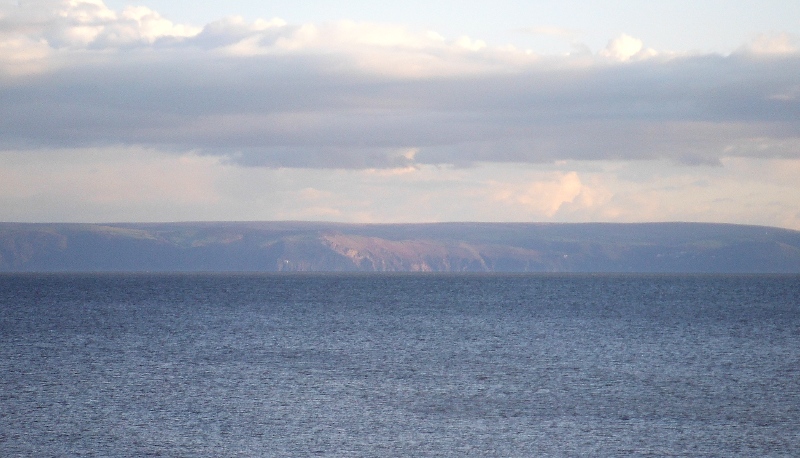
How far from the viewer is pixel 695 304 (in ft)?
388

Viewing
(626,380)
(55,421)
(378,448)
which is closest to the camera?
(378,448)

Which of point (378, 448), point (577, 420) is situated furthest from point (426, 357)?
point (378, 448)

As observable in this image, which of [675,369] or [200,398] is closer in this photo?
[200,398]

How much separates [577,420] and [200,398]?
15070 millimetres

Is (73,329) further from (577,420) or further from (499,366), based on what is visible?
(577,420)

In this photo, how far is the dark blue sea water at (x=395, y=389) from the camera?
28344 millimetres

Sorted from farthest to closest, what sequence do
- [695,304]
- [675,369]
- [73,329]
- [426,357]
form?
[695,304]
[73,329]
[426,357]
[675,369]

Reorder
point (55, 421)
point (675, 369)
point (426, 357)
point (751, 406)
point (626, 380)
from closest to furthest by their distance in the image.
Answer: point (55, 421) < point (751, 406) < point (626, 380) < point (675, 369) < point (426, 357)

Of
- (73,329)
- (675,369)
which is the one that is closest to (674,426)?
(675,369)

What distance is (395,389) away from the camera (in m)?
38.9

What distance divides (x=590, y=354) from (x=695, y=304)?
6861 cm

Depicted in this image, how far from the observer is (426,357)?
52.1m

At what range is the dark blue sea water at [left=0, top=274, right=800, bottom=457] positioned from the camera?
28.3 metres

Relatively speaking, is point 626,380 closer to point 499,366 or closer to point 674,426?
point 499,366
